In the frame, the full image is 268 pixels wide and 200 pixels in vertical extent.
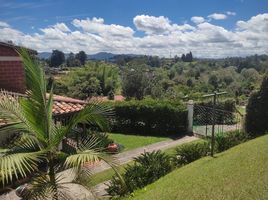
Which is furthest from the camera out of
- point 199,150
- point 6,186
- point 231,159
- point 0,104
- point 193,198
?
point 199,150

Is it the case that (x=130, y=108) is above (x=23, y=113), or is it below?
below

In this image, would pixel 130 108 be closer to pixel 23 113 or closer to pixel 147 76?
pixel 23 113

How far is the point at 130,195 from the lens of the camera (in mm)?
9102

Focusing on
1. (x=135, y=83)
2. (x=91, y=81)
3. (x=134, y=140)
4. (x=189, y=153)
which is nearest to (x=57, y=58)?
(x=91, y=81)

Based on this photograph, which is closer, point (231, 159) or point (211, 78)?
point (231, 159)

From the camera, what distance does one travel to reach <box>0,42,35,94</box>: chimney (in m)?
15.0

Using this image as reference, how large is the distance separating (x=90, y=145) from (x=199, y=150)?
258 inches

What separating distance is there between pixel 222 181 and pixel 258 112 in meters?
6.92

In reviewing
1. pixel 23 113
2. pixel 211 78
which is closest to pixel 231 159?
pixel 23 113

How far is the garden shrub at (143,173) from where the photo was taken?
948 centimetres

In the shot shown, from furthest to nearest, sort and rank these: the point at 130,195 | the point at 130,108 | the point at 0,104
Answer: the point at 130,108 < the point at 130,195 < the point at 0,104

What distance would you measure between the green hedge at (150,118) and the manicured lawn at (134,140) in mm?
1122

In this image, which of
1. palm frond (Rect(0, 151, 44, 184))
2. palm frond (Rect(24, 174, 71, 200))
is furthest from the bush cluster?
palm frond (Rect(0, 151, 44, 184))

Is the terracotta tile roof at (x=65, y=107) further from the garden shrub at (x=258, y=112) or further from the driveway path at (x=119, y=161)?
the garden shrub at (x=258, y=112)
